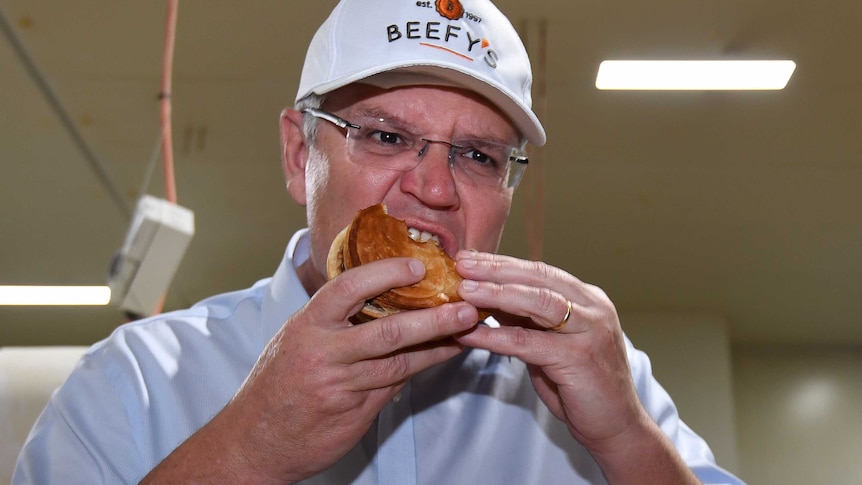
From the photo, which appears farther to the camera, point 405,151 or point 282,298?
point 282,298

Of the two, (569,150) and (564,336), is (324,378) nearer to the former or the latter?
(564,336)

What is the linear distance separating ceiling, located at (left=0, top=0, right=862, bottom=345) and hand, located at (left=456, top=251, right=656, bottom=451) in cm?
371

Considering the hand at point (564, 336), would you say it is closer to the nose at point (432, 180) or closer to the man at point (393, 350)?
the man at point (393, 350)

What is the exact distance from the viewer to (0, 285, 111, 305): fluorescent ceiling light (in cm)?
910

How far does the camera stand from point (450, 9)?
63.0 inches

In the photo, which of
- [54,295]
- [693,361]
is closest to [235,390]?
[54,295]

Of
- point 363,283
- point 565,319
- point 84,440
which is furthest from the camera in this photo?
point 84,440

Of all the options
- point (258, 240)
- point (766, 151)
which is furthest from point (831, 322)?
point (258, 240)

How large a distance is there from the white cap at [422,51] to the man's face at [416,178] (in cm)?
4

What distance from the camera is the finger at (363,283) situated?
1.12 meters

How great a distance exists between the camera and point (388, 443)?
5.32 feet

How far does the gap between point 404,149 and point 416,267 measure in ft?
1.53

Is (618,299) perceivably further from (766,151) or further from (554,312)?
(554,312)

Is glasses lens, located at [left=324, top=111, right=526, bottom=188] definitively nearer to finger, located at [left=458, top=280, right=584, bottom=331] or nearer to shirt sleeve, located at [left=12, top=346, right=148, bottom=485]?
finger, located at [left=458, top=280, right=584, bottom=331]
